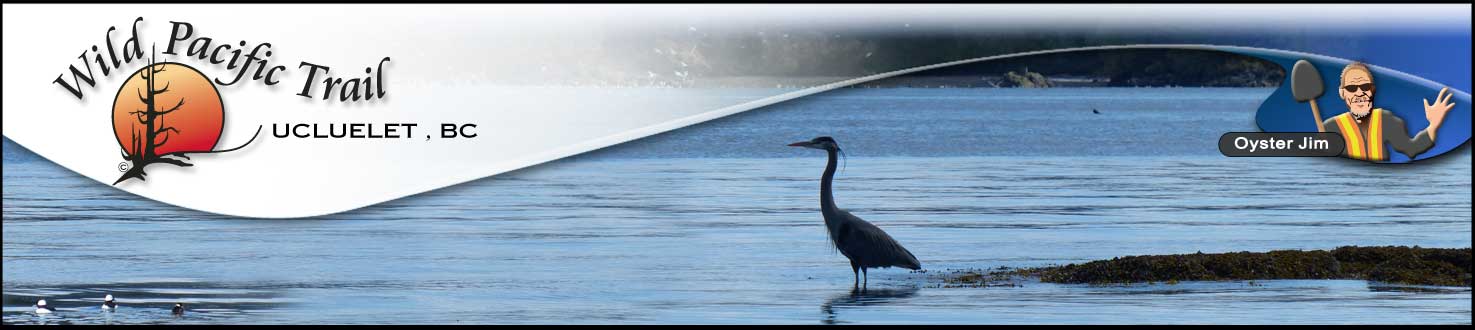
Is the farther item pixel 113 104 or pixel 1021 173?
pixel 1021 173

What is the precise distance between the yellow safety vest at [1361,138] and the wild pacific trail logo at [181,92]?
7.03 meters

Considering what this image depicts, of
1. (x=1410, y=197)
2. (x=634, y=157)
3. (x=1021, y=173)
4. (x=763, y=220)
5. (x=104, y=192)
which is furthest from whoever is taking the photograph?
(x=634, y=157)

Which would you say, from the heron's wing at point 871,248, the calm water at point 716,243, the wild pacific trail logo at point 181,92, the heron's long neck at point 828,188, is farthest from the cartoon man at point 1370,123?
the wild pacific trail logo at point 181,92

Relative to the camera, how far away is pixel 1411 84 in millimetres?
12797

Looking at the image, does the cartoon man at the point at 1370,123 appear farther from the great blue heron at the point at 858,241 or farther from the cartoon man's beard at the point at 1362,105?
the great blue heron at the point at 858,241

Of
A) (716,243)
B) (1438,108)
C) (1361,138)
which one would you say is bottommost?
(716,243)

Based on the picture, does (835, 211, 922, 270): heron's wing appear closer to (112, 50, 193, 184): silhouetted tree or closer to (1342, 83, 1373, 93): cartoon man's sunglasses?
(1342, 83, 1373, 93): cartoon man's sunglasses

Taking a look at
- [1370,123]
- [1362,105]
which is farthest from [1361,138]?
[1362,105]

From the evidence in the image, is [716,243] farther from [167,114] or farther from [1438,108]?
[1438,108]

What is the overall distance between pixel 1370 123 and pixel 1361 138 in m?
0.14

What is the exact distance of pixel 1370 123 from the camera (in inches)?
513

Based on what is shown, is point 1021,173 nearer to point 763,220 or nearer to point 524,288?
point 763,220

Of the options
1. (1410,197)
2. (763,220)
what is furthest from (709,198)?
(1410,197)

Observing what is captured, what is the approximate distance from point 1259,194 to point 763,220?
7714 mm
